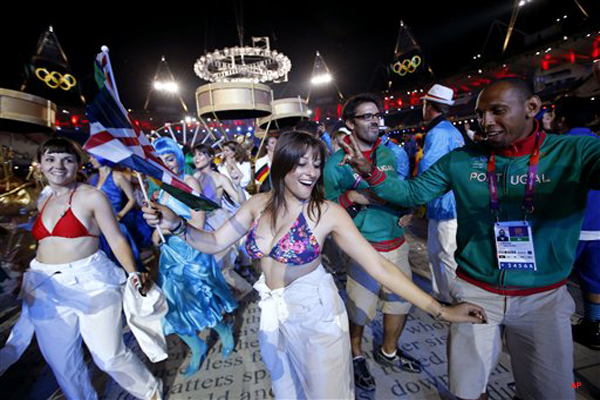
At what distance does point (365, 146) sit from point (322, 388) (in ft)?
6.60

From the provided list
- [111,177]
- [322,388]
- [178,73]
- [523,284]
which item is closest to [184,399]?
[322,388]

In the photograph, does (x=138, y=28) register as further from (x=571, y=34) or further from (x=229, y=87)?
(x=571, y=34)

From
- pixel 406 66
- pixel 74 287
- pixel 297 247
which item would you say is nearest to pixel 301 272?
pixel 297 247

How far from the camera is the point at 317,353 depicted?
1.59 m

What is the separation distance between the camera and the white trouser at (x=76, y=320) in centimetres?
221

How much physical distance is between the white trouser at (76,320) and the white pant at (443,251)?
3230 millimetres

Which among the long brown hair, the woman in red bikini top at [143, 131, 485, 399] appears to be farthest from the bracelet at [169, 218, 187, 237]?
the long brown hair

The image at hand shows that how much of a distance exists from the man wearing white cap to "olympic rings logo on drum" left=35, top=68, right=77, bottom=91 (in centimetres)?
1454

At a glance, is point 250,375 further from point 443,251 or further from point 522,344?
point 443,251

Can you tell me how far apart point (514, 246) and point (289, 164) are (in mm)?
1395

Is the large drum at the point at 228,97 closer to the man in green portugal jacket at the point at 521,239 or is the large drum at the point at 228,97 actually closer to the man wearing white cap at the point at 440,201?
the man wearing white cap at the point at 440,201

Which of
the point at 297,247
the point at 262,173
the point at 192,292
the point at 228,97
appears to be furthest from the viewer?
the point at 262,173

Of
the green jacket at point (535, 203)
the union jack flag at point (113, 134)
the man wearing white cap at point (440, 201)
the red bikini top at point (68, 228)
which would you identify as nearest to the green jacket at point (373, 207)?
the man wearing white cap at point (440, 201)

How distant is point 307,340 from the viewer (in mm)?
1617
